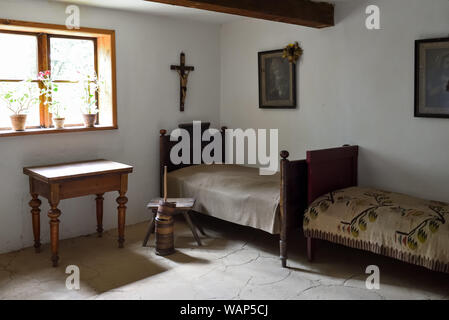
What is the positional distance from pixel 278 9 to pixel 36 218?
275 centimetres

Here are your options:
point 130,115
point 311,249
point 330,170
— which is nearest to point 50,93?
point 130,115

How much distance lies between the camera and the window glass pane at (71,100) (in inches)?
178

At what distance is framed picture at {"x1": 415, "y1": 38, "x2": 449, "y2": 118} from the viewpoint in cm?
362

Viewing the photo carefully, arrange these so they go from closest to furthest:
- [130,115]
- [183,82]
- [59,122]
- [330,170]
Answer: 1. [330,170]
2. [59,122]
3. [130,115]
4. [183,82]

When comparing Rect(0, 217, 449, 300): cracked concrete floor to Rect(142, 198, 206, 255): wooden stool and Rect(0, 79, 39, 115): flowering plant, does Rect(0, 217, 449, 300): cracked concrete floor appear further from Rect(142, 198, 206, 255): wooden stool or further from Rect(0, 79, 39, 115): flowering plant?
Rect(0, 79, 39, 115): flowering plant

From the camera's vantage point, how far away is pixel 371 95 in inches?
163

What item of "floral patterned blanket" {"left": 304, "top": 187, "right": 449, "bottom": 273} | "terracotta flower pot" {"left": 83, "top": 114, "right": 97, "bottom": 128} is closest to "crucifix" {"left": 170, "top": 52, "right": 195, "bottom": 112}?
"terracotta flower pot" {"left": 83, "top": 114, "right": 97, "bottom": 128}

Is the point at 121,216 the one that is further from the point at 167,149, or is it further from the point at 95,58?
Answer: the point at 95,58

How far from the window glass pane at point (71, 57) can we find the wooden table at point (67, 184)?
91 centimetres

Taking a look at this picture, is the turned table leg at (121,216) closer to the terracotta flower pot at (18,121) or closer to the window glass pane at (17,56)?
the terracotta flower pot at (18,121)

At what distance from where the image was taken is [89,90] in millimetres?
4668

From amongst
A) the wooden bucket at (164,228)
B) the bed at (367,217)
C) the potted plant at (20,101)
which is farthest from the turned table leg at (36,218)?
the bed at (367,217)

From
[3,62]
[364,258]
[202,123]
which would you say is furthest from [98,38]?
[364,258]

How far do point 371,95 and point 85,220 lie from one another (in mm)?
2986
